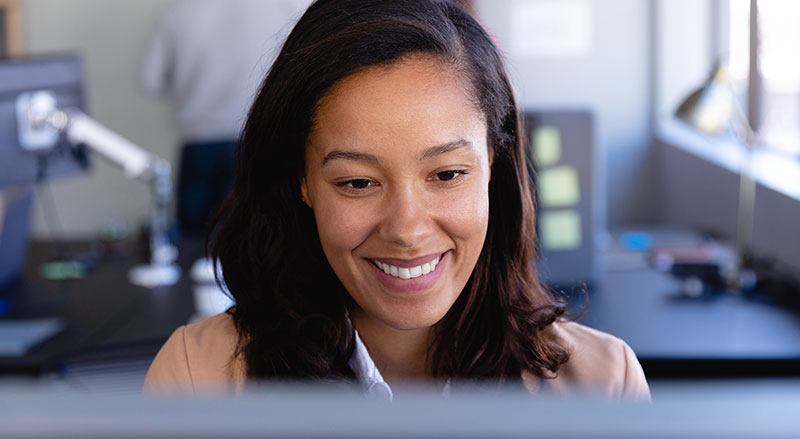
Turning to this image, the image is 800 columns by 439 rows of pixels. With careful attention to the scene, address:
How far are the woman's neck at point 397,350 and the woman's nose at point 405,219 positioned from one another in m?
0.20

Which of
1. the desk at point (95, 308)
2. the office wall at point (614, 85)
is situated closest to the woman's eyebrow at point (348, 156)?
the desk at point (95, 308)

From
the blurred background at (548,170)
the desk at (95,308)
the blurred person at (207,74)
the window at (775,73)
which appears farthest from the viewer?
the blurred person at (207,74)

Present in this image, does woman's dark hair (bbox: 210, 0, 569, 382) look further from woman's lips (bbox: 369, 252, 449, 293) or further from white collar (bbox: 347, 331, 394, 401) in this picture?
woman's lips (bbox: 369, 252, 449, 293)

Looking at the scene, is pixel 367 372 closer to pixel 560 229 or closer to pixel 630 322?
pixel 630 322

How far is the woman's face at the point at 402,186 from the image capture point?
0.99m

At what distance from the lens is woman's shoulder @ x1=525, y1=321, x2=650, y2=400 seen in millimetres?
1115

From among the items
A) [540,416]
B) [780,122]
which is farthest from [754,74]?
[540,416]

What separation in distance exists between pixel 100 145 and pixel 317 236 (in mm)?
1753

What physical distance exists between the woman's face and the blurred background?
0.28 metres

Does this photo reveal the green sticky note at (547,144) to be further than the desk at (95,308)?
Yes

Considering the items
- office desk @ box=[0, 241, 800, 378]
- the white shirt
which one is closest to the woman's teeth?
office desk @ box=[0, 241, 800, 378]

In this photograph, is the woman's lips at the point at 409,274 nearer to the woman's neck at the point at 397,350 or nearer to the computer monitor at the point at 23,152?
the woman's neck at the point at 397,350

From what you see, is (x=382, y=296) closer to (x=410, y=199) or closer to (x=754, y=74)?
(x=410, y=199)

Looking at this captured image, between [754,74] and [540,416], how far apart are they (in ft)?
11.7
